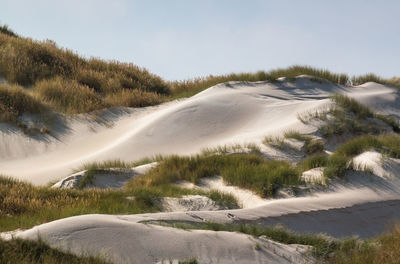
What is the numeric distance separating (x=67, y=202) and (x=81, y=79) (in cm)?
976

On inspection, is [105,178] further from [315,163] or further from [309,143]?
[309,143]

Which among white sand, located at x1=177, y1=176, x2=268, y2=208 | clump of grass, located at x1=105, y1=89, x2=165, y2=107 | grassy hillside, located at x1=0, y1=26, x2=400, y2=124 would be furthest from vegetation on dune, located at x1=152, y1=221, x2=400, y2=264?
clump of grass, located at x1=105, y1=89, x2=165, y2=107

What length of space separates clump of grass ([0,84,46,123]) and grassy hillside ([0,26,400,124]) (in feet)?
0.08

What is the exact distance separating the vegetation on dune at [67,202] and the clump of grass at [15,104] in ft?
18.4

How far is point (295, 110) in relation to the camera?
13852 mm

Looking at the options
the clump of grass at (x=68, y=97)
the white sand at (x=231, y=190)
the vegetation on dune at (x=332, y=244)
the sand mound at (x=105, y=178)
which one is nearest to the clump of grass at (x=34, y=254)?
the vegetation on dune at (x=332, y=244)

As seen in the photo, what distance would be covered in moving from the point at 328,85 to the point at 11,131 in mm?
10148

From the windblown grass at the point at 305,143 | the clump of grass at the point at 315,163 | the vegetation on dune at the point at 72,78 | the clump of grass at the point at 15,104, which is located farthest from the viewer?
the vegetation on dune at the point at 72,78

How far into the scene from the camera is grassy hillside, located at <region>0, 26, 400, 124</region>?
14133mm

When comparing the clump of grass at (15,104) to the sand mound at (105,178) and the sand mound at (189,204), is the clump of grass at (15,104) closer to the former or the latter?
the sand mound at (105,178)

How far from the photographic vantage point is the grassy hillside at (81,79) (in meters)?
14.1

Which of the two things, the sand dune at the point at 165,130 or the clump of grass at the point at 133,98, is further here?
the clump of grass at the point at 133,98

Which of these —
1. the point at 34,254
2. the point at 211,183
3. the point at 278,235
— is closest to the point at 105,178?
the point at 211,183

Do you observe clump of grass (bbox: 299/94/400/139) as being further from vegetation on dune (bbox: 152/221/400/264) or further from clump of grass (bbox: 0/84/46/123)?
clump of grass (bbox: 0/84/46/123)
